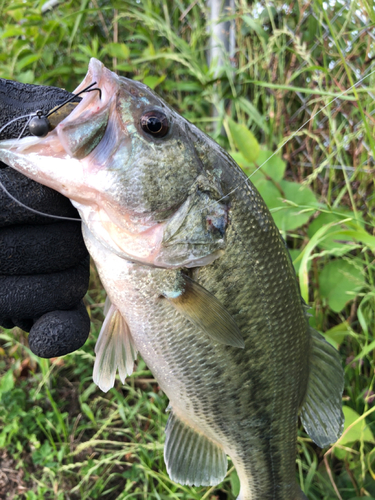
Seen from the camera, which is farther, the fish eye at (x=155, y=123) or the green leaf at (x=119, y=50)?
the green leaf at (x=119, y=50)

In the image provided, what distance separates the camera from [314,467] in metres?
1.52

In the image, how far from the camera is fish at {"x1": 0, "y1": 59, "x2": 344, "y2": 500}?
800mm

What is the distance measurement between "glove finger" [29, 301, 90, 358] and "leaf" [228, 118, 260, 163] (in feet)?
3.29

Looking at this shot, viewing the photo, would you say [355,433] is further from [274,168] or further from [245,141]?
[245,141]

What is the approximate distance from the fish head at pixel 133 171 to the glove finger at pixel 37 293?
0.54 ft

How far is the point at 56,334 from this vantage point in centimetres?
90

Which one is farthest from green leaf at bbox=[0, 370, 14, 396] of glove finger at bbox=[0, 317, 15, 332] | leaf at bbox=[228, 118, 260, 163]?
leaf at bbox=[228, 118, 260, 163]

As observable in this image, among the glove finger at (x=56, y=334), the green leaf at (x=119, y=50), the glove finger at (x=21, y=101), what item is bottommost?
the glove finger at (x=56, y=334)

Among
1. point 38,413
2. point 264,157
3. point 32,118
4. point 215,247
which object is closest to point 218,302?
Result: point 215,247

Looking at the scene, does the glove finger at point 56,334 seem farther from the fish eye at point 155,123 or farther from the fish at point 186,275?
the fish eye at point 155,123

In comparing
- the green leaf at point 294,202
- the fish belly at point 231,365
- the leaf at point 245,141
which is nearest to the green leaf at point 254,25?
the leaf at point 245,141

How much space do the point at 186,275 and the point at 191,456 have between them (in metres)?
0.64

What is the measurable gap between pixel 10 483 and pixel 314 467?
4.55ft

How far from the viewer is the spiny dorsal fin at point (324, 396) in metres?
1.19
